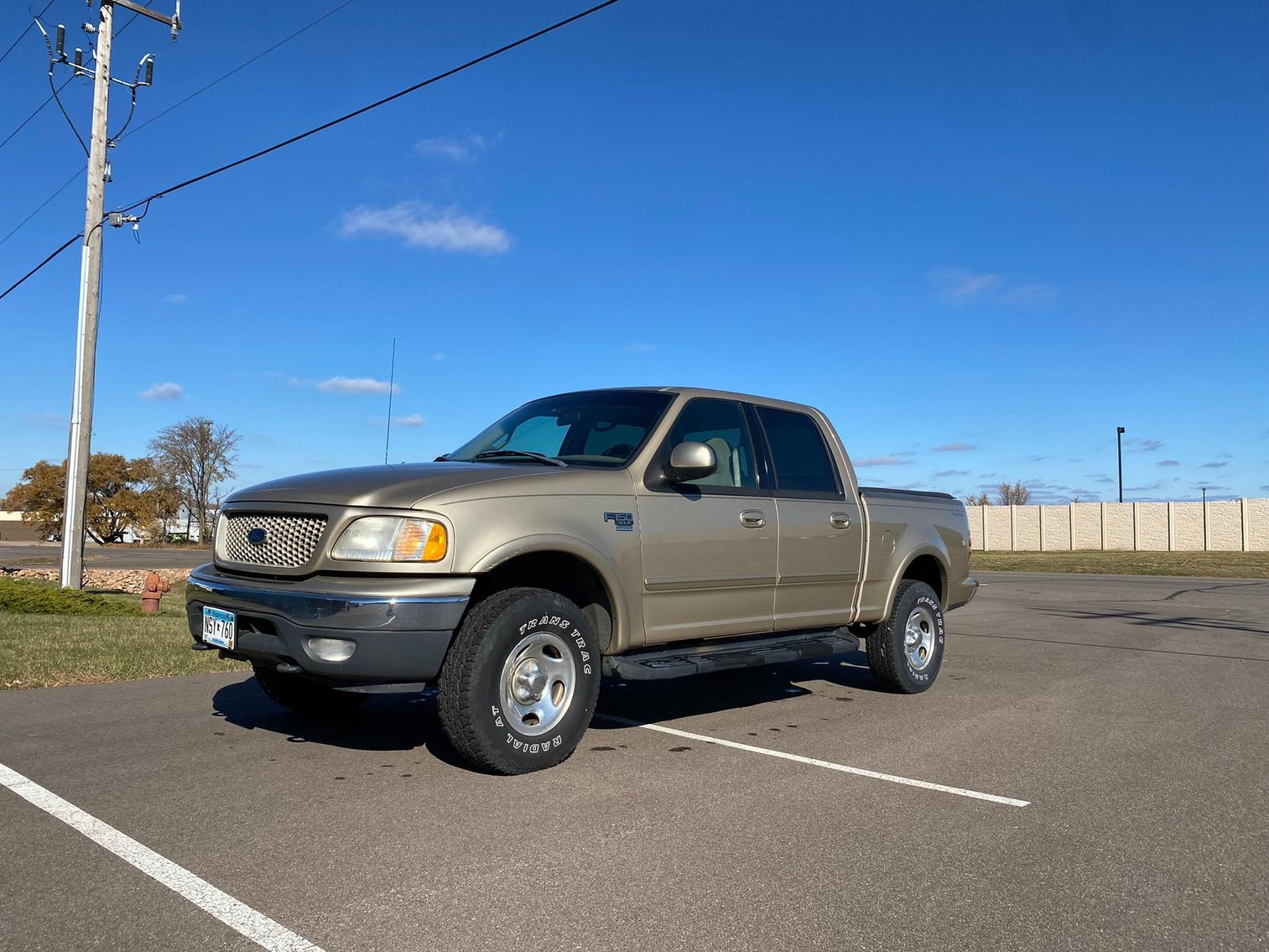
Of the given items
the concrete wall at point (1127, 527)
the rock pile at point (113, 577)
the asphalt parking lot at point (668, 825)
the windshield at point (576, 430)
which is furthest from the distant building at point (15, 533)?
the asphalt parking lot at point (668, 825)

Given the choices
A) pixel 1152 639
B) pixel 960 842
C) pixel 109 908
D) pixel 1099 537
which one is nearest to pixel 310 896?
pixel 109 908

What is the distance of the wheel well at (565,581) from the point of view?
16.5 ft

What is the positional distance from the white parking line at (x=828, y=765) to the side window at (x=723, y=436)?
4.86 feet

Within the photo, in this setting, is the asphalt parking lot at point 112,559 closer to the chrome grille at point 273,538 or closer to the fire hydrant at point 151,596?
the fire hydrant at point 151,596

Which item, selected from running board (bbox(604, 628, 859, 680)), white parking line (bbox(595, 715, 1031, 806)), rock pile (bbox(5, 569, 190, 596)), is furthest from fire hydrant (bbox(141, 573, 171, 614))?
running board (bbox(604, 628, 859, 680))

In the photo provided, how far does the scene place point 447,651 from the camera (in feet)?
15.1

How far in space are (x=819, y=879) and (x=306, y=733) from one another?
3.35 metres

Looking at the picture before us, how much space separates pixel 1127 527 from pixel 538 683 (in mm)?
54029

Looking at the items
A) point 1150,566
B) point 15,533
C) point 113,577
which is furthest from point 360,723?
point 15,533

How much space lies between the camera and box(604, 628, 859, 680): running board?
5.28 metres

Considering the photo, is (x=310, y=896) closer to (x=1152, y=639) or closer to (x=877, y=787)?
(x=877, y=787)

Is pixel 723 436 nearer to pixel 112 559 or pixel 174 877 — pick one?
pixel 174 877

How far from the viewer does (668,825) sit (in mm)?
4023

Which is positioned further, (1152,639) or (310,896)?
(1152,639)
